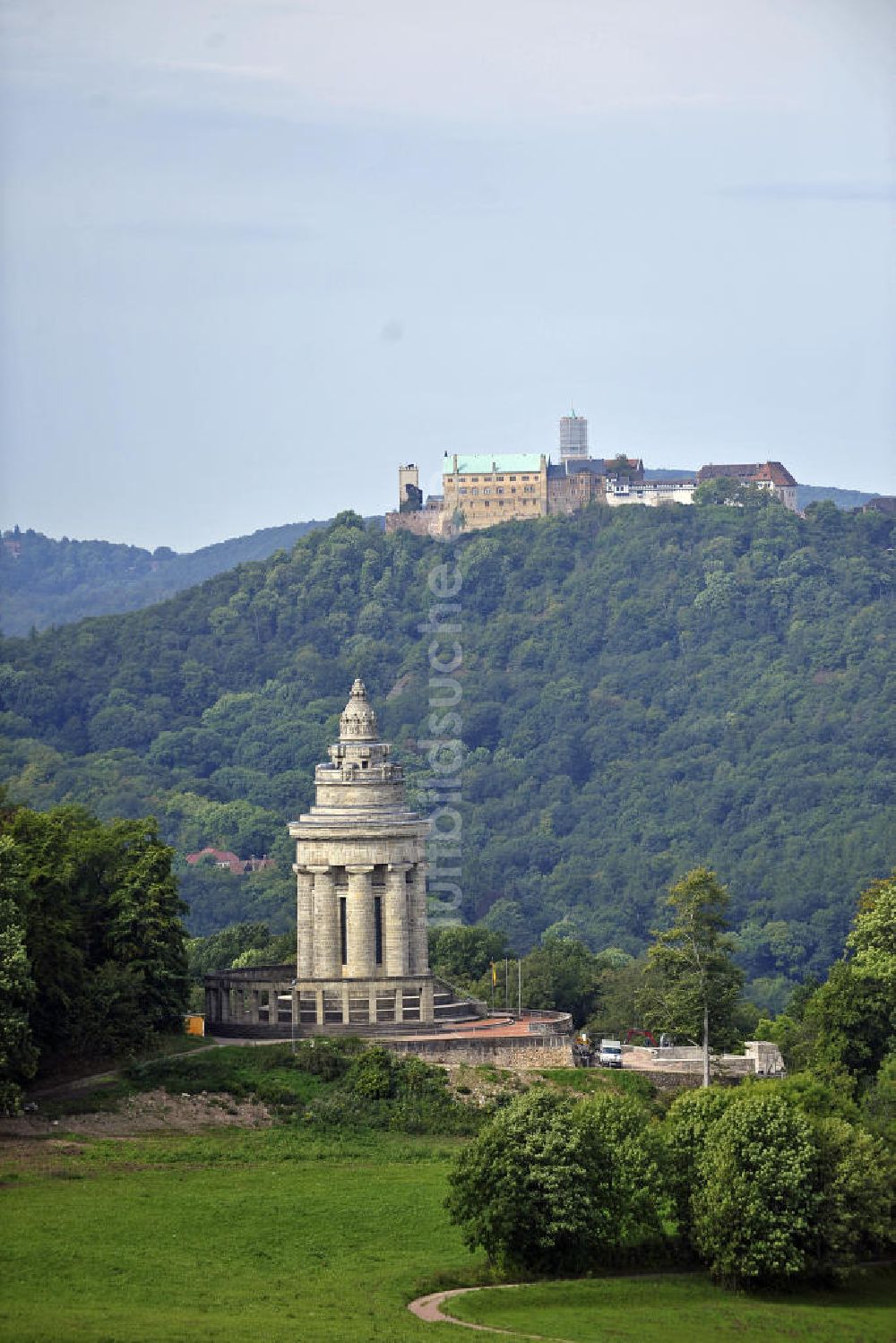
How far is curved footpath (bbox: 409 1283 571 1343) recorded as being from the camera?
70.1 m

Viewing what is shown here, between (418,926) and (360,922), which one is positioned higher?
(360,922)

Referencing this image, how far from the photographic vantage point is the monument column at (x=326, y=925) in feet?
305

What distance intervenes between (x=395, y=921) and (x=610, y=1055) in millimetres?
7017

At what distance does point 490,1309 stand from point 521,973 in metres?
39.6

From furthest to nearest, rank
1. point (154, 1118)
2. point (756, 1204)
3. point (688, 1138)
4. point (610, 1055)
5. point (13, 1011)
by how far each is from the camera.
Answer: point (610, 1055) < point (154, 1118) < point (13, 1011) < point (688, 1138) < point (756, 1204)

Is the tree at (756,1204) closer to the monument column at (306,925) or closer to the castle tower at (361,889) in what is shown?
the castle tower at (361,889)

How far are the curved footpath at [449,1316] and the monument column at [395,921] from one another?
Answer: 66.8 ft

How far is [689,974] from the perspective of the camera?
91375 millimetres

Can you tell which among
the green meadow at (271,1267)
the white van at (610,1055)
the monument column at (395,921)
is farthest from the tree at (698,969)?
the green meadow at (271,1267)

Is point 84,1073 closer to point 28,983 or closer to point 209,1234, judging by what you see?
point 28,983

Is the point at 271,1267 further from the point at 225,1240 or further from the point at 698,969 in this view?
the point at 698,969

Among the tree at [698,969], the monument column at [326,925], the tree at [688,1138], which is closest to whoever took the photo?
the tree at [688,1138]

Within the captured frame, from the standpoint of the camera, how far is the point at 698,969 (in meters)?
91.5

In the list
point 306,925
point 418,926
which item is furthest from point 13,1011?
point 418,926
